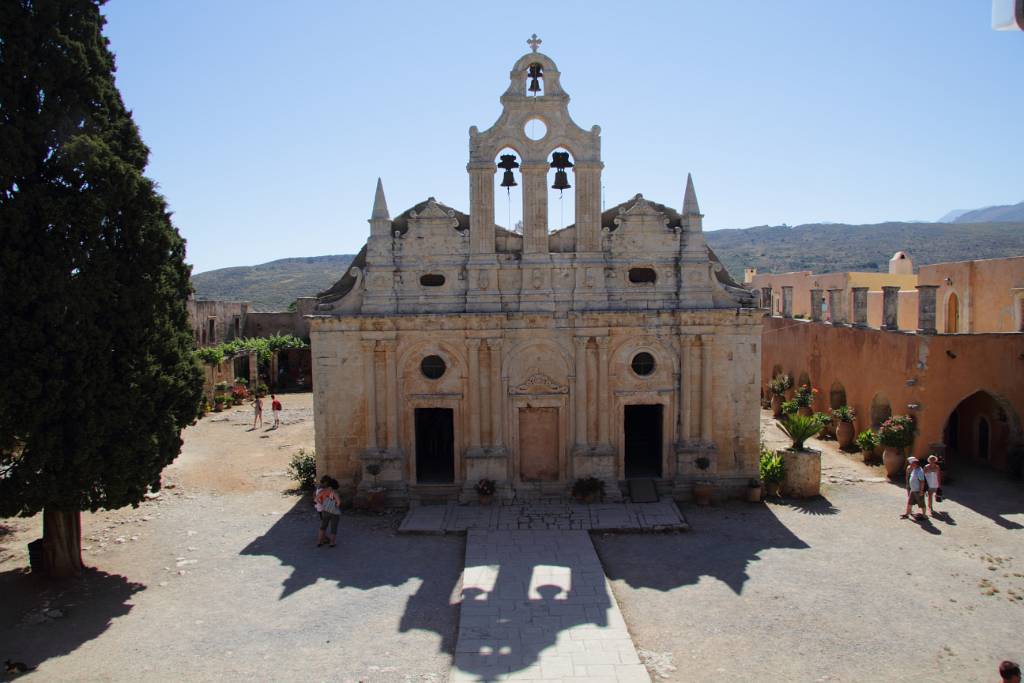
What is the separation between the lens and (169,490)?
19.6 metres

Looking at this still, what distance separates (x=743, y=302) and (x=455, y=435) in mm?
7989

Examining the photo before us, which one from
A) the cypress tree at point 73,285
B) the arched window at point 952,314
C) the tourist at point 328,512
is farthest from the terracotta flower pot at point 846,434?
the cypress tree at point 73,285

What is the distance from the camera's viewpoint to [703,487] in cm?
1772

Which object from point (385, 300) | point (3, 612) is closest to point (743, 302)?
point (385, 300)

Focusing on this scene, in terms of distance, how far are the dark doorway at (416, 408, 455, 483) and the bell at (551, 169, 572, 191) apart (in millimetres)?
6655

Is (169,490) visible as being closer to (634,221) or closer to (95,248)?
(95,248)

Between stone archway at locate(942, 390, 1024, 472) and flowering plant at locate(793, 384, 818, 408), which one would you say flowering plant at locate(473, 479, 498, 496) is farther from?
flowering plant at locate(793, 384, 818, 408)

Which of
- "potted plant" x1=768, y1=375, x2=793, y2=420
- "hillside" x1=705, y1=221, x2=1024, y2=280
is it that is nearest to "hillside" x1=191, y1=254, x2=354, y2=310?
"hillside" x1=705, y1=221, x2=1024, y2=280

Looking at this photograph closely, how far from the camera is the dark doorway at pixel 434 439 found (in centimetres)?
1966

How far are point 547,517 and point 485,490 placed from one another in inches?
66.1

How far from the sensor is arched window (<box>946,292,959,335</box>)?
27672mm

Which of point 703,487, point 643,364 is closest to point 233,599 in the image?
point 643,364

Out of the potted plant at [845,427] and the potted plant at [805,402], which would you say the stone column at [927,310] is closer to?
the potted plant at [845,427]

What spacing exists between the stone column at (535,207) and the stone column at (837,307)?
42.4 feet
